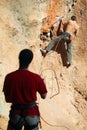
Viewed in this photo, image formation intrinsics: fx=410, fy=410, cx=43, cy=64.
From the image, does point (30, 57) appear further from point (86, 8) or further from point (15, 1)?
point (86, 8)

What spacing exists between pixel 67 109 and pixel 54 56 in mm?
1975

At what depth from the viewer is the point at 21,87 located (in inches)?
254

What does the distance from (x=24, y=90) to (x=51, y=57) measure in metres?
7.38

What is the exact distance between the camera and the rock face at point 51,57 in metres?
11.5

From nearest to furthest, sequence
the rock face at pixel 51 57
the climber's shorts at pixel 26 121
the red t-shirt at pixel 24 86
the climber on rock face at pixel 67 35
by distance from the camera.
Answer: the red t-shirt at pixel 24 86 < the climber's shorts at pixel 26 121 < the rock face at pixel 51 57 < the climber on rock face at pixel 67 35

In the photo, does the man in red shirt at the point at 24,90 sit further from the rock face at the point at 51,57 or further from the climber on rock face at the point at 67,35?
the climber on rock face at the point at 67,35

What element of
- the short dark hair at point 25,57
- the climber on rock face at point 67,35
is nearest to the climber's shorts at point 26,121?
the short dark hair at point 25,57

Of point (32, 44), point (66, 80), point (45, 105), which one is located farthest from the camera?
point (66, 80)

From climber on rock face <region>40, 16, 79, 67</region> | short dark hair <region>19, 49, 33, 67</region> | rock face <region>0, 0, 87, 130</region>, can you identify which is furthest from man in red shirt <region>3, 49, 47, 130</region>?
climber on rock face <region>40, 16, 79, 67</region>

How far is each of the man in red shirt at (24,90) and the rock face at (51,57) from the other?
3.33m

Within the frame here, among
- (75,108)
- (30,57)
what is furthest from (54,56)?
(30,57)

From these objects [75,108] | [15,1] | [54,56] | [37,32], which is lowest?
[75,108]

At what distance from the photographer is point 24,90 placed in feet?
21.1

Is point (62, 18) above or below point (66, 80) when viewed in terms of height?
above
